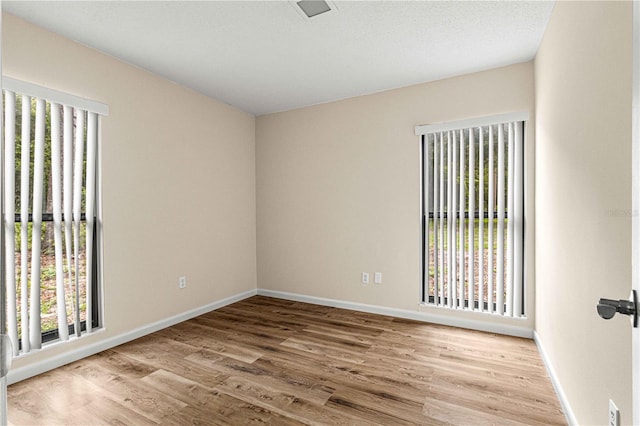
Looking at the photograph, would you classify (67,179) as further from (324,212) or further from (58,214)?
(324,212)

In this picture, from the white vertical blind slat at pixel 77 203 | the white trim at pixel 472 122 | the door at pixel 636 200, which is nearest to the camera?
the door at pixel 636 200

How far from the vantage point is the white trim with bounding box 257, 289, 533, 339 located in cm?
321

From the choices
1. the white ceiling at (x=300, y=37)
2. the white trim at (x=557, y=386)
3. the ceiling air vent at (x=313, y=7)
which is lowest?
the white trim at (x=557, y=386)

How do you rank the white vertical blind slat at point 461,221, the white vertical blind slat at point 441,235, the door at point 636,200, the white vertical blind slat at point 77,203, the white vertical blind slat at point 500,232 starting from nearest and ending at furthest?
the door at point 636,200 < the white vertical blind slat at point 77,203 < the white vertical blind slat at point 500,232 < the white vertical blind slat at point 461,221 < the white vertical blind slat at point 441,235

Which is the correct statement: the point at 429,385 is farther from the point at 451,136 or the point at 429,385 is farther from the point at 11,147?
the point at 11,147

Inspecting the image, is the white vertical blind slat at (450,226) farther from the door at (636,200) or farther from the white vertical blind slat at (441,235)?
the door at (636,200)

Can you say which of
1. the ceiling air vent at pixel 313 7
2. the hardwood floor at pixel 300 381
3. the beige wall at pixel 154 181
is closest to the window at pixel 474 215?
the hardwood floor at pixel 300 381

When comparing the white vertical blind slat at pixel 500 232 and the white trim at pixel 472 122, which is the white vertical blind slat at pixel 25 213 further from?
the white vertical blind slat at pixel 500 232

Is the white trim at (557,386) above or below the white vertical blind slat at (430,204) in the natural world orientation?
below

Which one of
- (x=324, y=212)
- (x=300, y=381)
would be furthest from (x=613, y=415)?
(x=324, y=212)

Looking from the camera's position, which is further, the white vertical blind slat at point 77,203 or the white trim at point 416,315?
the white trim at point 416,315

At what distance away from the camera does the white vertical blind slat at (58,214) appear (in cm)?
262

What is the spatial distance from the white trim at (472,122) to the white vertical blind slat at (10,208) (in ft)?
10.9

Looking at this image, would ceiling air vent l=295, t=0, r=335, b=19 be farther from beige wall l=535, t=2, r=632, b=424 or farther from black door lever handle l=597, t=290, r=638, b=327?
black door lever handle l=597, t=290, r=638, b=327
